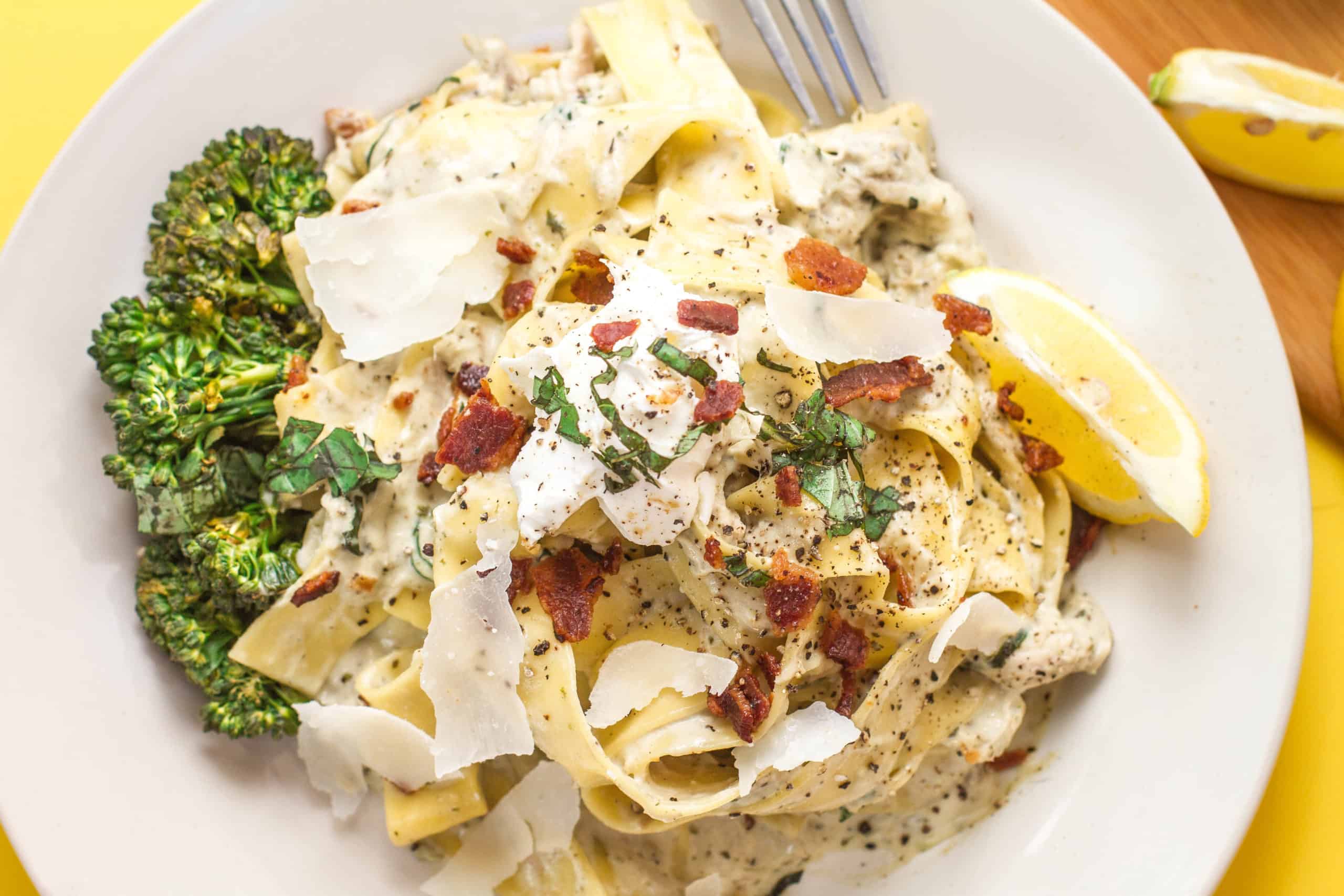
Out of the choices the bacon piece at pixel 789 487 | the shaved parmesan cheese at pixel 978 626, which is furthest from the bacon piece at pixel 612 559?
the shaved parmesan cheese at pixel 978 626

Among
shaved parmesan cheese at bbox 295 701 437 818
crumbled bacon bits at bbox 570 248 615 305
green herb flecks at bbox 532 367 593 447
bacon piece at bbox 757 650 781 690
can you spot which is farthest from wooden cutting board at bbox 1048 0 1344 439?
shaved parmesan cheese at bbox 295 701 437 818

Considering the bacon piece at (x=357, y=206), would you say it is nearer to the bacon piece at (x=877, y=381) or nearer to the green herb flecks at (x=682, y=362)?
the green herb flecks at (x=682, y=362)

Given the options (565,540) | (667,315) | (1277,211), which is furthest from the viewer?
(1277,211)

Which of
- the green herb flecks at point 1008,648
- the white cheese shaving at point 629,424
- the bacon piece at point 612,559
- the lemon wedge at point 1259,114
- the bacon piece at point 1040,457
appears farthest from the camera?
the lemon wedge at point 1259,114

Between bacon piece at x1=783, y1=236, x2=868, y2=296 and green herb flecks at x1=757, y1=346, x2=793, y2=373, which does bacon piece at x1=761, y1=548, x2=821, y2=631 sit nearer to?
green herb flecks at x1=757, y1=346, x2=793, y2=373

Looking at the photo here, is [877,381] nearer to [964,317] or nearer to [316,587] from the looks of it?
[964,317]

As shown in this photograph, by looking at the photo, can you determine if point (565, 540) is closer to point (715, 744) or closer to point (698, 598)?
point (698, 598)

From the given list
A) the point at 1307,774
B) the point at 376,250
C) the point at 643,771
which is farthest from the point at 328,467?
the point at 1307,774

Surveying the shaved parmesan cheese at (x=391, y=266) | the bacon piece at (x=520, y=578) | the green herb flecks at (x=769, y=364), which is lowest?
the bacon piece at (x=520, y=578)
